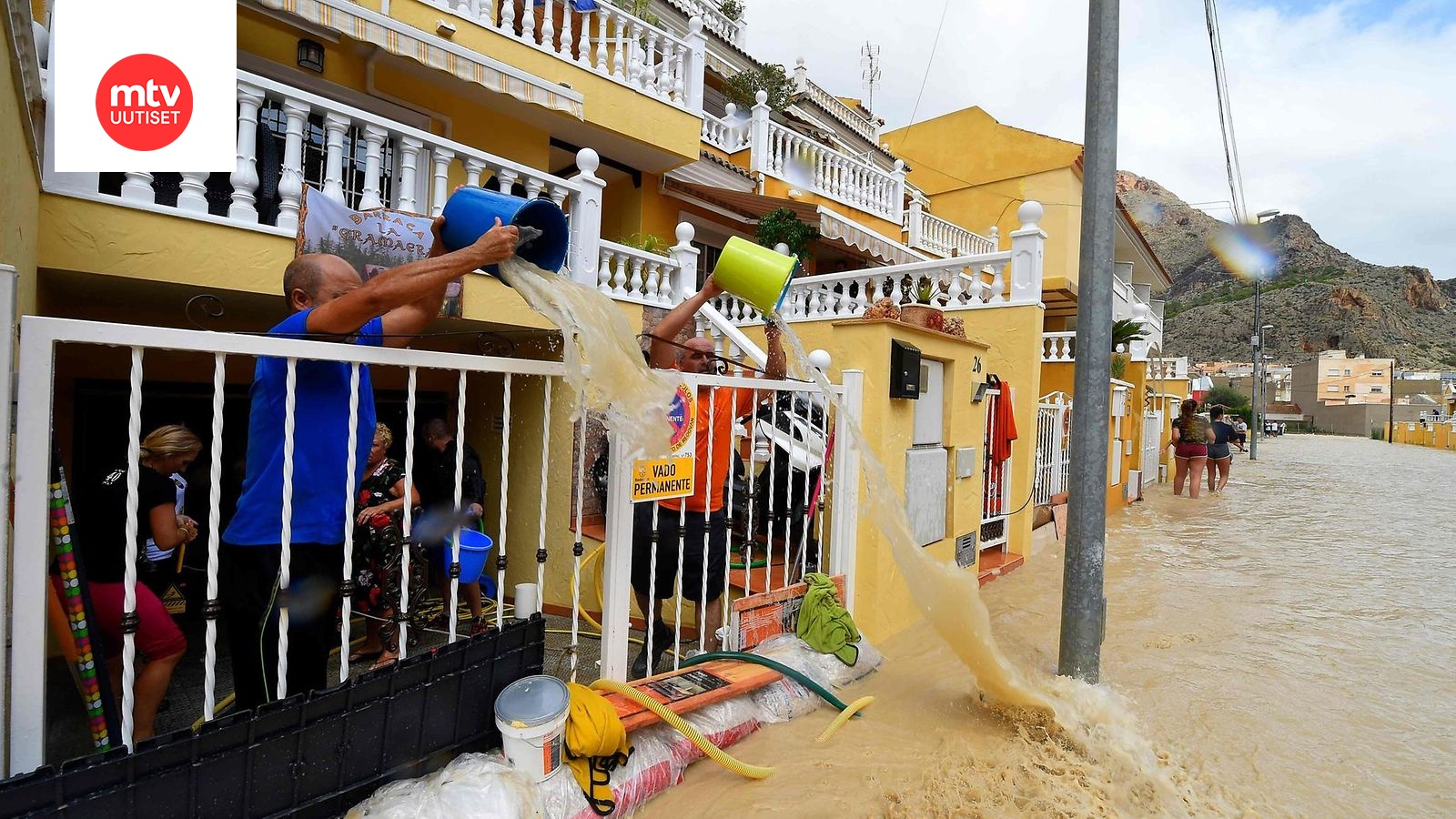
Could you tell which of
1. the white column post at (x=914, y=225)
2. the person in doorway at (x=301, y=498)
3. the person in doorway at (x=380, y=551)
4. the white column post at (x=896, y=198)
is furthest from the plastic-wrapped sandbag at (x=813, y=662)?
the white column post at (x=914, y=225)

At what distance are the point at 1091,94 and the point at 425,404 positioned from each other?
560cm

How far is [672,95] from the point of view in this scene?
9516 mm

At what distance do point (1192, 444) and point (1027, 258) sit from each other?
8035 millimetres

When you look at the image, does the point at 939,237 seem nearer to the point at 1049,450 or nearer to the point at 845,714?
the point at 1049,450

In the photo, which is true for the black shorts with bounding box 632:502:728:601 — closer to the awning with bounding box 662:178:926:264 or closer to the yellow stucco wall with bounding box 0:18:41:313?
the yellow stucco wall with bounding box 0:18:41:313

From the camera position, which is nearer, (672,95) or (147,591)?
(147,591)

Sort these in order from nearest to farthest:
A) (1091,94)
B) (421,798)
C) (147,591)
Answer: (421,798) < (147,591) < (1091,94)

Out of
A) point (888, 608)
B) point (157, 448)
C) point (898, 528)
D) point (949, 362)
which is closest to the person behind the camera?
point (157, 448)

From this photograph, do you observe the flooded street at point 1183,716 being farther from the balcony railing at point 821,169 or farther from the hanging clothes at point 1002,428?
the balcony railing at point 821,169

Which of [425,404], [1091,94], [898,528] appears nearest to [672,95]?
[425,404]

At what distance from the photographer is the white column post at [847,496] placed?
410 cm

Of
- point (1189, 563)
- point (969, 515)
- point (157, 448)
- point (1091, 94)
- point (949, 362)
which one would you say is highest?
point (1091, 94)

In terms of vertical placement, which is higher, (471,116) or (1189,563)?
(471,116)

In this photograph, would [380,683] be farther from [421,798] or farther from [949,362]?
[949,362]
